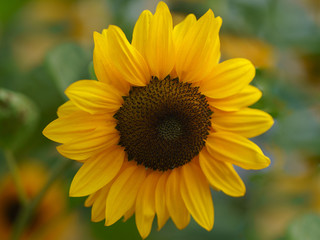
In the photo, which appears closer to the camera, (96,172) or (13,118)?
(96,172)

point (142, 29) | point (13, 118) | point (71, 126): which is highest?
point (142, 29)

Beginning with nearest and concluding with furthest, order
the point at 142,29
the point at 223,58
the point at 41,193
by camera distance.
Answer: the point at 142,29, the point at 41,193, the point at 223,58

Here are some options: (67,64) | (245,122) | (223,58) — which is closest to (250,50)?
(223,58)

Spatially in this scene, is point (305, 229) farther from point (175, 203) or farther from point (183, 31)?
point (183, 31)

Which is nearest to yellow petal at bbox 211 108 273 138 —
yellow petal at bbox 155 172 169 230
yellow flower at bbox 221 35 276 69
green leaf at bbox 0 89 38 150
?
Answer: yellow petal at bbox 155 172 169 230

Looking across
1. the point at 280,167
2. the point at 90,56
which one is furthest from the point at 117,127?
the point at 280,167

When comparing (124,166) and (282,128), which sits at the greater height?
(124,166)

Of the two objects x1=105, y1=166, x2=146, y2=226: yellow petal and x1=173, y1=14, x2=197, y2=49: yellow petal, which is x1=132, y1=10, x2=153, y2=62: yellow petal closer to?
x1=173, y1=14, x2=197, y2=49: yellow petal

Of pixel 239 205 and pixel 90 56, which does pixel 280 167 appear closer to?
pixel 239 205
